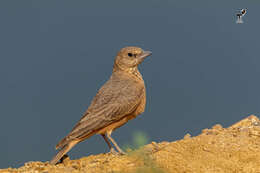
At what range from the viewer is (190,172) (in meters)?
7.16

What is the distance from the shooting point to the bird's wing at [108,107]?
27.9ft

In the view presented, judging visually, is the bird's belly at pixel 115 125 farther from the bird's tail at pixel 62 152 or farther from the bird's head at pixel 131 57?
the bird's head at pixel 131 57

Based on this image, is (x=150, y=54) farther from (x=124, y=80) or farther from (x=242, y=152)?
(x=242, y=152)

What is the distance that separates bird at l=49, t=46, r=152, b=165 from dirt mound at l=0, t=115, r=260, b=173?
48cm

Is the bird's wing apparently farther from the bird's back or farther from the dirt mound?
the dirt mound

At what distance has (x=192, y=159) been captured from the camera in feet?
25.7

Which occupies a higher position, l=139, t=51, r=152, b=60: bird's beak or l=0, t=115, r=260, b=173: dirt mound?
l=139, t=51, r=152, b=60: bird's beak

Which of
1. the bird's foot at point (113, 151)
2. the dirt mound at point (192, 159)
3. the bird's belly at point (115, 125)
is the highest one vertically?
the bird's belly at point (115, 125)

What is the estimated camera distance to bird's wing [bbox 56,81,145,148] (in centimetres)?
851

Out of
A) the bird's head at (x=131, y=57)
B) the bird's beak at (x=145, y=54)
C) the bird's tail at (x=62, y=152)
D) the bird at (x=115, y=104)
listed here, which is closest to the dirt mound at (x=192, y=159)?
the bird's tail at (x=62, y=152)

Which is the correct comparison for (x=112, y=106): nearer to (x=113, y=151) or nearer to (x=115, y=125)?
(x=115, y=125)

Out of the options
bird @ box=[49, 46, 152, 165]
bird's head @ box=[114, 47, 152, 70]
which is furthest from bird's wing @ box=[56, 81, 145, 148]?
bird's head @ box=[114, 47, 152, 70]

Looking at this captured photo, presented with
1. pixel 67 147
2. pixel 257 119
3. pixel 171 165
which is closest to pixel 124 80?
pixel 67 147

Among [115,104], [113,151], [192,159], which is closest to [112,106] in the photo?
[115,104]
